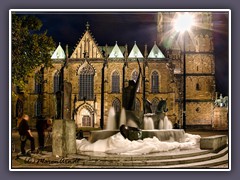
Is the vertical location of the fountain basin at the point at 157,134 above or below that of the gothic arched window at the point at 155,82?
below

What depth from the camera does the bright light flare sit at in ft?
24.0

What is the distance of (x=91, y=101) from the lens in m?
7.85

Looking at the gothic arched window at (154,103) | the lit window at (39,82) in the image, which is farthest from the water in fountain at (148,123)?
the lit window at (39,82)

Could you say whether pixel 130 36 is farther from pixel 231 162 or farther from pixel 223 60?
pixel 231 162

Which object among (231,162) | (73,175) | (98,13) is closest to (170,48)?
(98,13)

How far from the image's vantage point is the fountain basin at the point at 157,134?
24.8ft

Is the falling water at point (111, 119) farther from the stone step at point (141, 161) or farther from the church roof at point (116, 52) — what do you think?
the church roof at point (116, 52)

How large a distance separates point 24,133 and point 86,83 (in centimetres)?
134

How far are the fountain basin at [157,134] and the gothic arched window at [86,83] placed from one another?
64 cm

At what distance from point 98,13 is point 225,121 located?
8.60ft

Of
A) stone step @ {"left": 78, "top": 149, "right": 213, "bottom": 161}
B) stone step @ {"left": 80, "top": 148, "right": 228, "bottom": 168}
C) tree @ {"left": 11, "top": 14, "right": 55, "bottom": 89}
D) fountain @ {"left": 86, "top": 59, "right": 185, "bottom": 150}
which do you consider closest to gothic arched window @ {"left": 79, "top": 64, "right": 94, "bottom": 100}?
fountain @ {"left": 86, "top": 59, "right": 185, "bottom": 150}

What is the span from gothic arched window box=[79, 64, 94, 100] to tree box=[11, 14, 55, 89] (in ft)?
1.93

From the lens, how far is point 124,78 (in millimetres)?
7898
